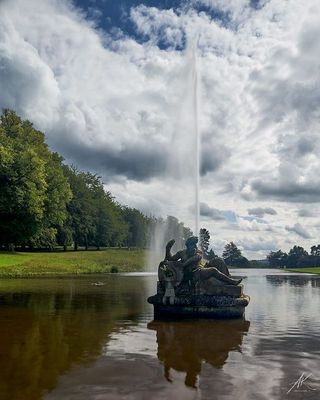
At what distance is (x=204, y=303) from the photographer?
55.4ft

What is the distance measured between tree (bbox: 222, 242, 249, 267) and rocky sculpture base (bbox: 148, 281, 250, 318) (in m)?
159

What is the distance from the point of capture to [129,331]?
45.7 ft

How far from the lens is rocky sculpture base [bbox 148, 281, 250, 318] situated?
55.4ft

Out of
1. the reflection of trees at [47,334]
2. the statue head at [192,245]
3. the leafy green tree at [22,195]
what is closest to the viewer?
the reflection of trees at [47,334]

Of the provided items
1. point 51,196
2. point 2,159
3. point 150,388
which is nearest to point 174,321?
point 150,388

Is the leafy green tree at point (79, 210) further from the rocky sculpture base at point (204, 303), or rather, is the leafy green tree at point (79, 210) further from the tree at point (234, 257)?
the tree at point (234, 257)

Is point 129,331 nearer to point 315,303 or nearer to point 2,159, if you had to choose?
point 315,303

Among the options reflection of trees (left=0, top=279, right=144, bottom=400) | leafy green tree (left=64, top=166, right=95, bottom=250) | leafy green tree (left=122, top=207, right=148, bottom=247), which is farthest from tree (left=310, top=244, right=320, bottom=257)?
reflection of trees (left=0, top=279, right=144, bottom=400)

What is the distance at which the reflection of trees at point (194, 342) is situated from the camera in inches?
380

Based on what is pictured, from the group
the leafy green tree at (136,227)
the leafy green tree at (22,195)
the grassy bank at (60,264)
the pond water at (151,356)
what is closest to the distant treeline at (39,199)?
the leafy green tree at (22,195)

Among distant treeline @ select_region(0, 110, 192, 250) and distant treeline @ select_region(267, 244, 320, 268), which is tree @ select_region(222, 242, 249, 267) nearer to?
distant treeline @ select_region(267, 244, 320, 268)

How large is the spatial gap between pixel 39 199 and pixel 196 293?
119 ft

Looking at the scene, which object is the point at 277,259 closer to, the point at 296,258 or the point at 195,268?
the point at 296,258

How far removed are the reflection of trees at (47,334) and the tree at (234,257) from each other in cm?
15563
